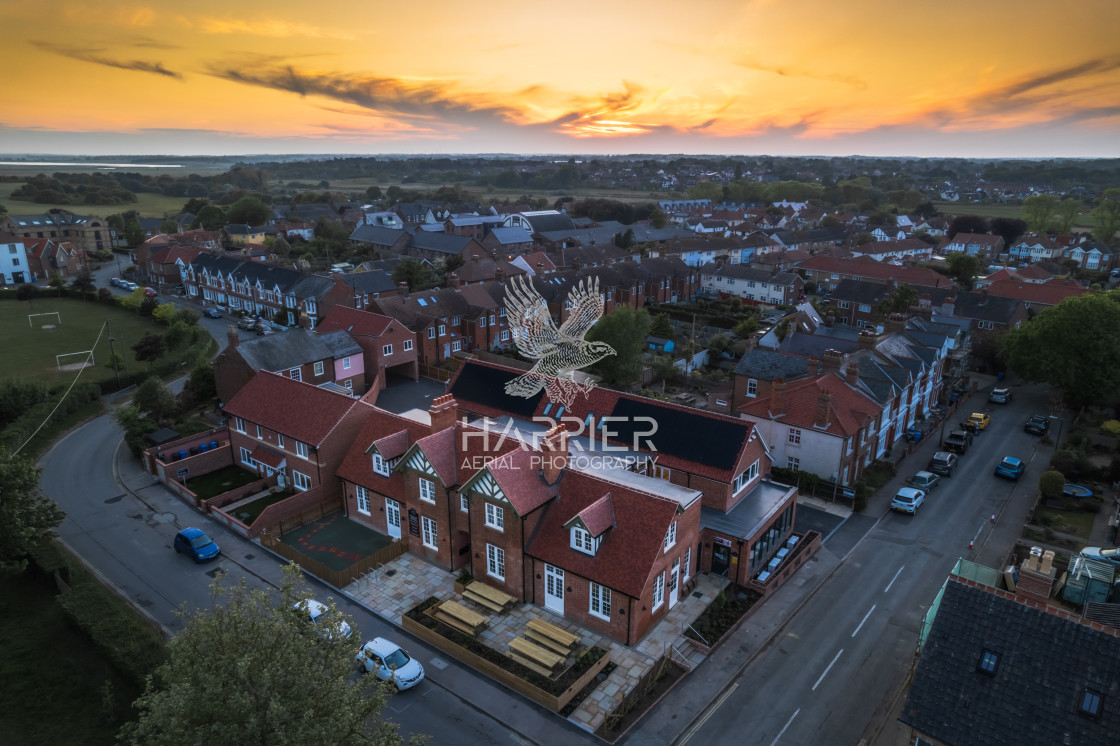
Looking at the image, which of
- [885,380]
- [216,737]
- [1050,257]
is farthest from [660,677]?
[1050,257]

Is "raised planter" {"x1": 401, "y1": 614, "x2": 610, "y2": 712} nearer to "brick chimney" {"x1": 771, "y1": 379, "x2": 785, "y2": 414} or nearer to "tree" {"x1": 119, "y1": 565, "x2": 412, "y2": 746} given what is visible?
"tree" {"x1": 119, "y1": 565, "x2": 412, "y2": 746}

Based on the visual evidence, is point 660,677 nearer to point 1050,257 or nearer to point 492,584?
point 492,584

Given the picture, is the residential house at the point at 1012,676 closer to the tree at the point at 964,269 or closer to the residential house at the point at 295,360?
the residential house at the point at 295,360

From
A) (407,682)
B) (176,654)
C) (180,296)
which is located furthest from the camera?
(180,296)

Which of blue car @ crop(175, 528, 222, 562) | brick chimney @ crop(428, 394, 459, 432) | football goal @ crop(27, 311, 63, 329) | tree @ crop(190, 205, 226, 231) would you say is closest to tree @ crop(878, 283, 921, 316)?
brick chimney @ crop(428, 394, 459, 432)

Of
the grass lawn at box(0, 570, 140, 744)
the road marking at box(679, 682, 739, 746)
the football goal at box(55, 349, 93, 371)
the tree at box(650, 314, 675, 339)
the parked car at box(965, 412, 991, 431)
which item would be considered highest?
the tree at box(650, 314, 675, 339)

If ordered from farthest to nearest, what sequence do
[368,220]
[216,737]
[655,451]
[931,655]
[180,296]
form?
[368,220]
[180,296]
[655,451]
[931,655]
[216,737]
